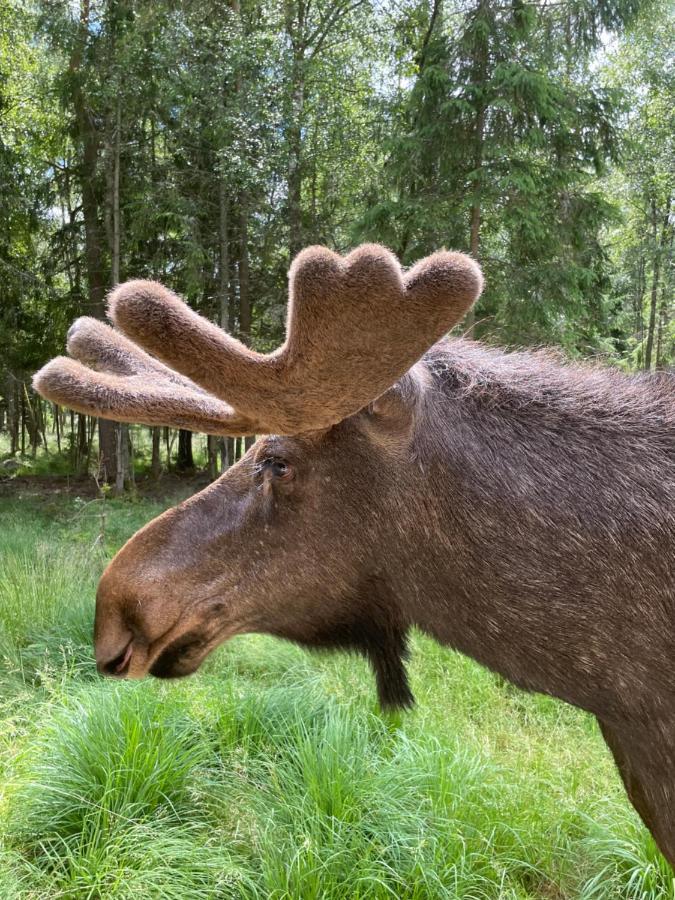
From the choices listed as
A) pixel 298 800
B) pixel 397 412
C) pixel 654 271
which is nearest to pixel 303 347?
pixel 397 412

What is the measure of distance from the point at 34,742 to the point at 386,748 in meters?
1.81

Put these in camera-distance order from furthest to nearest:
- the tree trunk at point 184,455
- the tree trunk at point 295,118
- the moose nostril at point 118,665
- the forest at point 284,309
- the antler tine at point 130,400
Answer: the tree trunk at point 184,455 < the tree trunk at point 295,118 < the forest at point 284,309 < the moose nostril at point 118,665 < the antler tine at point 130,400

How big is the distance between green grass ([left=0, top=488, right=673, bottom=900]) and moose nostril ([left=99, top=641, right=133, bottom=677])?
26.4 inches

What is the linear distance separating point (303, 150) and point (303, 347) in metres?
10.1

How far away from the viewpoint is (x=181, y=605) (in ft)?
5.15

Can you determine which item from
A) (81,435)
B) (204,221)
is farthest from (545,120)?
(81,435)

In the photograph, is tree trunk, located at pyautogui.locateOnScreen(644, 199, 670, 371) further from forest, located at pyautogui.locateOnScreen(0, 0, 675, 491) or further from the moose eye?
the moose eye

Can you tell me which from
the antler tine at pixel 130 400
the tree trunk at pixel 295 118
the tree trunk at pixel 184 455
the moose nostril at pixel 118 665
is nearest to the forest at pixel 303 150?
the tree trunk at pixel 295 118

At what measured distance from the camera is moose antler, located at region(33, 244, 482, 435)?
1117mm

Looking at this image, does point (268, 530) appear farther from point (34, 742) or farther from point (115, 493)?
point (115, 493)

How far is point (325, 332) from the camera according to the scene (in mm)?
1198

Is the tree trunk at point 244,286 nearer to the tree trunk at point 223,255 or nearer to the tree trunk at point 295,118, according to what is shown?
the tree trunk at point 223,255

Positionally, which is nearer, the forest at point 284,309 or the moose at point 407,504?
the moose at point 407,504

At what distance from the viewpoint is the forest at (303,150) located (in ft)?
29.2
